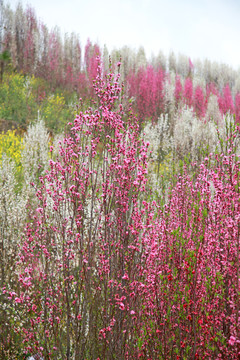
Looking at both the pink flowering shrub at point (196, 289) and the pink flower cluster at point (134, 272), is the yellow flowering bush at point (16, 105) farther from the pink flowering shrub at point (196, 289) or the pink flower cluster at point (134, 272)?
the pink flowering shrub at point (196, 289)

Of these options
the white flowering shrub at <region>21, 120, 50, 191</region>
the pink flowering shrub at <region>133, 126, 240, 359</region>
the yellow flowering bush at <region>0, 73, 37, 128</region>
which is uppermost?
the yellow flowering bush at <region>0, 73, 37, 128</region>

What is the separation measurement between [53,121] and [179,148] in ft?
19.3

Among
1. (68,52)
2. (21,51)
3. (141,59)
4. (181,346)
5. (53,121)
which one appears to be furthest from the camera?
(141,59)

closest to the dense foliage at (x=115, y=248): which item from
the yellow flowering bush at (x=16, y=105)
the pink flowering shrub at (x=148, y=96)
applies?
the yellow flowering bush at (x=16, y=105)

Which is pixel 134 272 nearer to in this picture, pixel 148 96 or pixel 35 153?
pixel 35 153

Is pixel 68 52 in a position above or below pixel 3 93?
above

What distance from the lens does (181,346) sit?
7.91ft

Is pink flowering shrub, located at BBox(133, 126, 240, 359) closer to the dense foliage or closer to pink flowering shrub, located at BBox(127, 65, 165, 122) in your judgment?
the dense foliage

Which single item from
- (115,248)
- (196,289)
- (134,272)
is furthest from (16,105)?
(196,289)

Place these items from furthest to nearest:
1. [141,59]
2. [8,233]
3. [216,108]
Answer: [141,59], [216,108], [8,233]

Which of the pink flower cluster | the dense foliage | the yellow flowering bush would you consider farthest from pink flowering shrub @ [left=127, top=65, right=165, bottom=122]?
the pink flower cluster

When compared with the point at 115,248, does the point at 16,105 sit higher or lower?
higher

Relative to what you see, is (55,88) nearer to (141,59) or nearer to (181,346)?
(141,59)

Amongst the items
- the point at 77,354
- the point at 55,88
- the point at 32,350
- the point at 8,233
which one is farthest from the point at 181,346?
the point at 55,88
